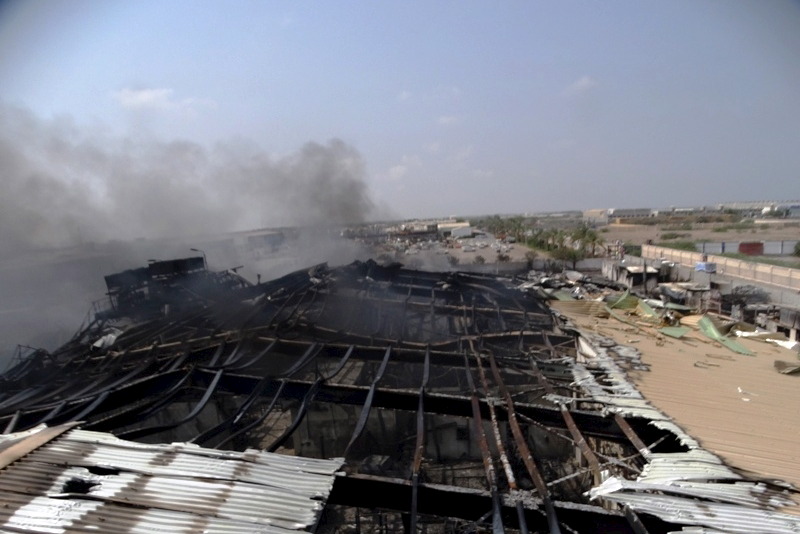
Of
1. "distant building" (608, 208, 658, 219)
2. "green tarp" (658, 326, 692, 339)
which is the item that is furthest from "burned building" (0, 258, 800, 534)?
"distant building" (608, 208, 658, 219)

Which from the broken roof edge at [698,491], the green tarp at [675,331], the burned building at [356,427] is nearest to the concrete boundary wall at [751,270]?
the green tarp at [675,331]

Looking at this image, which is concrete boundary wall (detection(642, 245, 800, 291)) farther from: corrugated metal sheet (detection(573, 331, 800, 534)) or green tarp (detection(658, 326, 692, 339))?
corrugated metal sheet (detection(573, 331, 800, 534))

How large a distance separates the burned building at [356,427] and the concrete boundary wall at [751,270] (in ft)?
33.5

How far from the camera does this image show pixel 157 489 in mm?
2566

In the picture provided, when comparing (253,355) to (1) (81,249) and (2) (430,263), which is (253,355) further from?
(1) (81,249)

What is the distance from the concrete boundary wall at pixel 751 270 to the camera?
14.5 metres

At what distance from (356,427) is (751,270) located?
63.4 ft

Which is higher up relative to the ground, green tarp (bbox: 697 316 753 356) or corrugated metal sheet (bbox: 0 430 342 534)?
corrugated metal sheet (bbox: 0 430 342 534)

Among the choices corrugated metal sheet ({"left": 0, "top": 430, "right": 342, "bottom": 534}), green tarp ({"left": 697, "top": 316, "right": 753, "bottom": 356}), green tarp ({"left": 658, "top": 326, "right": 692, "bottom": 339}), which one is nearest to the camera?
corrugated metal sheet ({"left": 0, "top": 430, "right": 342, "bottom": 534})

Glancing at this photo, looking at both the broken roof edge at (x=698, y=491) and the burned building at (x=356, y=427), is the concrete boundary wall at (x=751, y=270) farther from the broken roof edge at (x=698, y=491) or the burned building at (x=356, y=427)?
the broken roof edge at (x=698, y=491)

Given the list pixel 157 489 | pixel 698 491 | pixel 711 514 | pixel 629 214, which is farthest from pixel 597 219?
pixel 157 489

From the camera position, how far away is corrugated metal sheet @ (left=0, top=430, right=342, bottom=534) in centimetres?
231

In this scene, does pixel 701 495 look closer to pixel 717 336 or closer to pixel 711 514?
pixel 711 514

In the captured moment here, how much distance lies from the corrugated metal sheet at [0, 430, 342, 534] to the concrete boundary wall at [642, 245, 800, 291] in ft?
58.8
